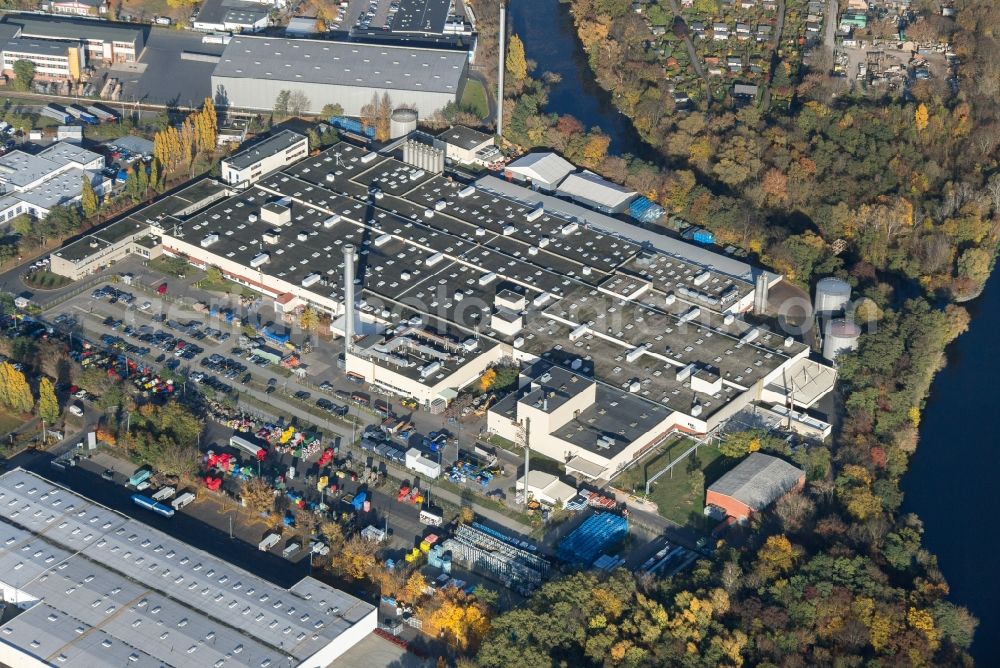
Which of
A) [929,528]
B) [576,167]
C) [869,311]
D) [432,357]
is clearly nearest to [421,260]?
[432,357]

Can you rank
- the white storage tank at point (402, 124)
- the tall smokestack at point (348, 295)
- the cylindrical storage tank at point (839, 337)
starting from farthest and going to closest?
the white storage tank at point (402, 124) < the cylindrical storage tank at point (839, 337) < the tall smokestack at point (348, 295)

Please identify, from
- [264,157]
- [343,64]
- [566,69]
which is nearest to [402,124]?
[343,64]

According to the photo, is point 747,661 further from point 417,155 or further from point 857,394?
point 417,155

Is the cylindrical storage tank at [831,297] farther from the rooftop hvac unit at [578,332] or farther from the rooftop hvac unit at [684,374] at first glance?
the rooftop hvac unit at [578,332]

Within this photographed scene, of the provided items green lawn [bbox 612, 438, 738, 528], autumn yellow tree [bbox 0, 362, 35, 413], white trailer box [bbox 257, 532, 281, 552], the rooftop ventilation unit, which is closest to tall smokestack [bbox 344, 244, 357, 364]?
the rooftop ventilation unit

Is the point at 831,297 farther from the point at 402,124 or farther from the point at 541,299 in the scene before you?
the point at 402,124

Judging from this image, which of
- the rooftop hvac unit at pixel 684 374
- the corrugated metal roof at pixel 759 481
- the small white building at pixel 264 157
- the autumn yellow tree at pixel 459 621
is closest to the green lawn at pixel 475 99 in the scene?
the small white building at pixel 264 157
